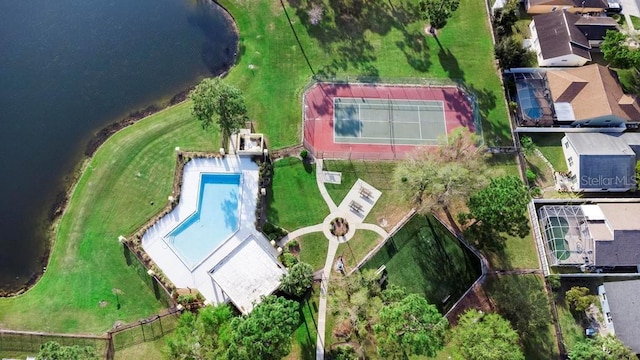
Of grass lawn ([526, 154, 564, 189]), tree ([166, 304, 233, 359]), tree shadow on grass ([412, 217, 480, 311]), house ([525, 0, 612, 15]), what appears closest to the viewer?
tree ([166, 304, 233, 359])

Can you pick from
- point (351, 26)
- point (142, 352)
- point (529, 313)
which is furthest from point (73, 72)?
point (529, 313)

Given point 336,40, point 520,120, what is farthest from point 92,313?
point 520,120

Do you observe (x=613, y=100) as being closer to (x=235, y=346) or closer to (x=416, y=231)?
(x=416, y=231)

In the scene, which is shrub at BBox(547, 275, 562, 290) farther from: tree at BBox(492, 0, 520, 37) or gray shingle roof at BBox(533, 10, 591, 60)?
tree at BBox(492, 0, 520, 37)

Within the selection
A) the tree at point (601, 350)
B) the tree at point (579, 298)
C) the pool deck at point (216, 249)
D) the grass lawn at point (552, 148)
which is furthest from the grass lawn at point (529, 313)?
the pool deck at point (216, 249)

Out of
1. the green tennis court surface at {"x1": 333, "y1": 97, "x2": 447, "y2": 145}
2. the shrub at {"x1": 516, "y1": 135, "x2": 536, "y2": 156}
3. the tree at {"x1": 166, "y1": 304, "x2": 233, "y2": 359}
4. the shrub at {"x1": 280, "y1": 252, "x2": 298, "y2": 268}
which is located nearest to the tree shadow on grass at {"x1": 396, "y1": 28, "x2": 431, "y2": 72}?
the green tennis court surface at {"x1": 333, "y1": 97, "x2": 447, "y2": 145}

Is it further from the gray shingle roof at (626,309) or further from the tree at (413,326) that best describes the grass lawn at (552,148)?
the tree at (413,326)
